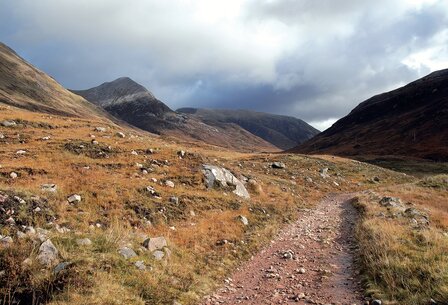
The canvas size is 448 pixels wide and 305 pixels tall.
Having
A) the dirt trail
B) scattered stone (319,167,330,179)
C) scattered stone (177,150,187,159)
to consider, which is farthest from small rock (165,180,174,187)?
scattered stone (319,167,330,179)

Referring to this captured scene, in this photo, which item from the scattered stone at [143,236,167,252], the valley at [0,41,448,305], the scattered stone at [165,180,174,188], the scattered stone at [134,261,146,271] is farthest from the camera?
the scattered stone at [165,180,174,188]

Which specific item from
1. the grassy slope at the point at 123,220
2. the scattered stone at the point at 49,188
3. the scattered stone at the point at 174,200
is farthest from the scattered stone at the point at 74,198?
the scattered stone at the point at 174,200

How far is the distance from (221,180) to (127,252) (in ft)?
51.3

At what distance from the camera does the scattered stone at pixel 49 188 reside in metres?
16.5

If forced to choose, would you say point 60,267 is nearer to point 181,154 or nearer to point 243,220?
point 243,220

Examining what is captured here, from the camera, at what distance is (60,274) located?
8.79 metres

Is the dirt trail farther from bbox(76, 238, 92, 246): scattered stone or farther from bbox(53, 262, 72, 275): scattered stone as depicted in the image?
bbox(76, 238, 92, 246): scattered stone

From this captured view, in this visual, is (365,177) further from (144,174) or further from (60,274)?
(60,274)

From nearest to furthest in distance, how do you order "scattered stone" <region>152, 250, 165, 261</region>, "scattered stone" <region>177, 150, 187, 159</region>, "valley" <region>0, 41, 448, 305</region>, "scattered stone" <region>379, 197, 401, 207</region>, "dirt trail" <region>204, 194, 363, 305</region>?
"valley" <region>0, 41, 448, 305</region>
"dirt trail" <region>204, 194, 363, 305</region>
"scattered stone" <region>152, 250, 165, 261</region>
"scattered stone" <region>379, 197, 401, 207</region>
"scattered stone" <region>177, 150, 187, 159</region>

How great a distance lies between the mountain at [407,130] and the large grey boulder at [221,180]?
97787mm

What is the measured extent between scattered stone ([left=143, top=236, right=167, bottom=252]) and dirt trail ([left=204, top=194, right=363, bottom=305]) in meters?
2.80

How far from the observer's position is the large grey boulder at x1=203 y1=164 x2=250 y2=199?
25.9 metres

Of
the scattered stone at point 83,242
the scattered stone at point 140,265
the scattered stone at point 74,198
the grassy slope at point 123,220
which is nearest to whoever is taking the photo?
the grassy slope at point 123,220

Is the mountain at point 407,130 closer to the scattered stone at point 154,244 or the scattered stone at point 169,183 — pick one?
the scattered stone at point 169,183
